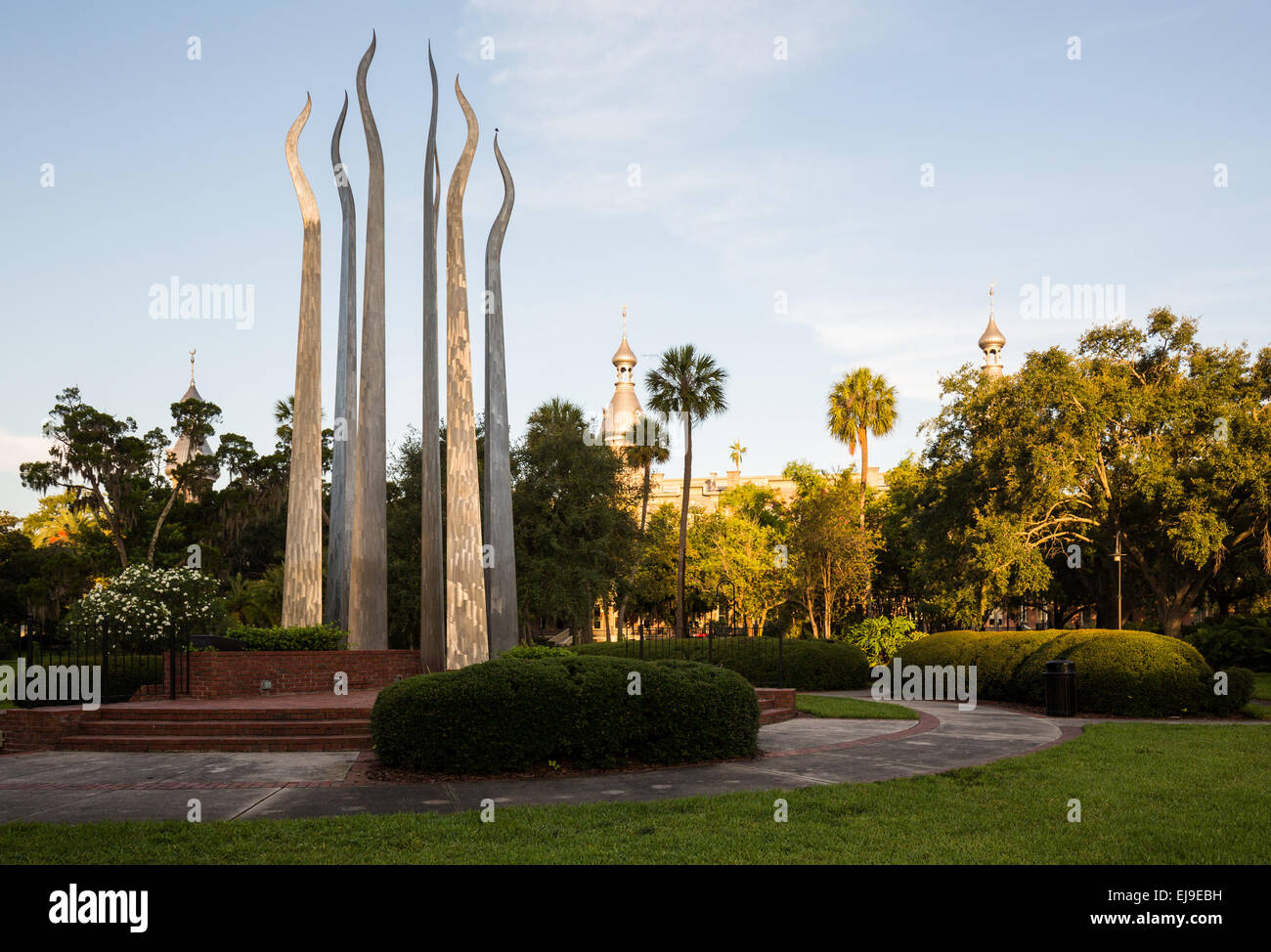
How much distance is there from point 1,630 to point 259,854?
32.6 metres

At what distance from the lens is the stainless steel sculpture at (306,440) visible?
68.1 ft

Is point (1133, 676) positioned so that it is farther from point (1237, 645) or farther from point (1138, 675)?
point (1237, 645)

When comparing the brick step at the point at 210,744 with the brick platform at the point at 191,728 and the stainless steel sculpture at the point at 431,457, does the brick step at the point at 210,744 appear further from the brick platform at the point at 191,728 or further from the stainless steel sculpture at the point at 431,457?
the stainless steel sculpture at the point at 431,457

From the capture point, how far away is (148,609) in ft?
58.2

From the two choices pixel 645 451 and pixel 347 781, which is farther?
pixel 645 451

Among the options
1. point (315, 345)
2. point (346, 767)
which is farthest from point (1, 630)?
point (346, 767)

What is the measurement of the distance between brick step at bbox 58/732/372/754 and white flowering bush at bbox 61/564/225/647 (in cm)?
382

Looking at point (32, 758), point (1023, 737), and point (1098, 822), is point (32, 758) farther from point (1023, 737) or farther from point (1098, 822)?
point (1023, 737)

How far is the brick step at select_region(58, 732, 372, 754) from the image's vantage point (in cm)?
1213

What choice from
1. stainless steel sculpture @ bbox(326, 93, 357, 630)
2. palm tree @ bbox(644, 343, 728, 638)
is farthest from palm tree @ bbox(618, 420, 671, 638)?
stainless steel sculpture @ bbox(326, 93, 357, 630)

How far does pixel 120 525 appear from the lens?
43.6 metres

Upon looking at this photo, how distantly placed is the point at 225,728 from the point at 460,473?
8132mm

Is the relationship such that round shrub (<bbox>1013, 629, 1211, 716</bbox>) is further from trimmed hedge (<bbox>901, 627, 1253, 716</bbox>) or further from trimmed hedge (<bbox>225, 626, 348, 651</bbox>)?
trimmed hedge (<bbox>225, 626, 348, 651</bbox>)

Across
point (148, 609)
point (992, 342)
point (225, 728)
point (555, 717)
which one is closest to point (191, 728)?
point (225, 728)
